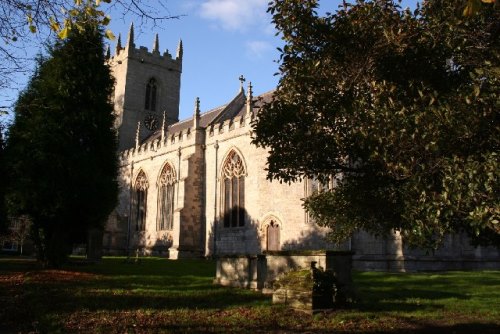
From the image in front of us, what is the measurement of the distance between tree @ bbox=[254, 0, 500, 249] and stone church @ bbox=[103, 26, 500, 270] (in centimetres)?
668

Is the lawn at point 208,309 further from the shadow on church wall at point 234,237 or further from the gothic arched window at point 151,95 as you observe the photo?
the gothic arched window at point 151,95

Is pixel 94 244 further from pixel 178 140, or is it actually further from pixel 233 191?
pixel 178 140

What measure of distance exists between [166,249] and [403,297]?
24.2 meters

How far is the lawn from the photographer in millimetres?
7449

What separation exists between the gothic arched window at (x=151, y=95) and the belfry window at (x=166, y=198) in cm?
1246

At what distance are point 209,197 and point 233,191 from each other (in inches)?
85.6

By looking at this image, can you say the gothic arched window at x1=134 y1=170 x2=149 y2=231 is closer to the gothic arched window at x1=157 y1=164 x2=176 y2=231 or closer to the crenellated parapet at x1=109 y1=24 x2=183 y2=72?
the gothic arched window at x1=157 y1=164 x2=176 y2=231

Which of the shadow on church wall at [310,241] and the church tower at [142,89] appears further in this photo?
the church tower at [142,89]

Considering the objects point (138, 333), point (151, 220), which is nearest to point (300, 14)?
point (138, 333)

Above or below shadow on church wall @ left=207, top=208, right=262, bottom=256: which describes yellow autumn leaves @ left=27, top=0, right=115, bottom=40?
above

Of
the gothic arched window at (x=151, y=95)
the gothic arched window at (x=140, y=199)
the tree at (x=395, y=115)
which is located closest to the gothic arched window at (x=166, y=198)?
the gothic arched window at (x=140, y=199)

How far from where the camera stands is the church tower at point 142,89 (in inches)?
1711

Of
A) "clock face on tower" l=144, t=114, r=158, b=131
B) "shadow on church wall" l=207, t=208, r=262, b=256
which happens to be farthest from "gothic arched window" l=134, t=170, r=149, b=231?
"shadow on church wall" l=207, t=208, r=262, b=256

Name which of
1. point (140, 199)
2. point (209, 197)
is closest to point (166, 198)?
point (140, 199)
